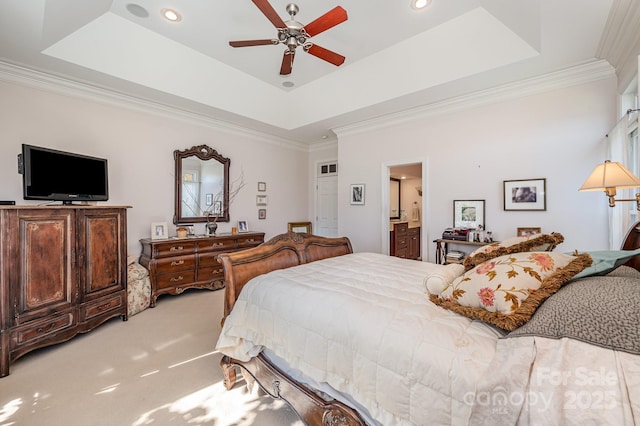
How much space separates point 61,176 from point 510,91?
5.42 meters

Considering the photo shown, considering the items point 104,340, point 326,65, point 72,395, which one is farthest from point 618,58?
point 104,340

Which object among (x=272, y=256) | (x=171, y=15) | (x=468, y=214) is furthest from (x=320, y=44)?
(x=468, y=214)

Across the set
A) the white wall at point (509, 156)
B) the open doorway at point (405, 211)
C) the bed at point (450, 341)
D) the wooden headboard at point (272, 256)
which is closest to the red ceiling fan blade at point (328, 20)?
the wooden headboard at point (272, 256)

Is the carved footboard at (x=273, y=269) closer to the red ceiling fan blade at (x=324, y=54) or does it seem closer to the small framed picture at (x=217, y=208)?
the red ceiling fan blade at (x=324, y=54)

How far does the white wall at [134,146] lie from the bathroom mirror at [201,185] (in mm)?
120

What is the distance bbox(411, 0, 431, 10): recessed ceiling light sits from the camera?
272cm

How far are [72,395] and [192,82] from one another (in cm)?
374

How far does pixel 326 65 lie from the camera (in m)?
3.92

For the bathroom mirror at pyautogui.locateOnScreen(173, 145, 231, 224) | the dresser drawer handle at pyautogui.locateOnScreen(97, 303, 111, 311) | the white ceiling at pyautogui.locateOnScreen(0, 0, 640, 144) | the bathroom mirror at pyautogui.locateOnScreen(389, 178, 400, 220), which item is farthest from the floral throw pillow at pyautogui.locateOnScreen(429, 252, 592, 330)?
the bathroom mirror at pyautogui.locateOnScreen(389, 178, 400, 220)

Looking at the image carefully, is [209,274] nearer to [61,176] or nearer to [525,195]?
[61,176]

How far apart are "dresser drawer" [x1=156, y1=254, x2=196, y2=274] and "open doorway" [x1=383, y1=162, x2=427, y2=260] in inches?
161

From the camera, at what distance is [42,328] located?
240 cm

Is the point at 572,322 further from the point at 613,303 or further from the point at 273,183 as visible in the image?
the point at 273,183

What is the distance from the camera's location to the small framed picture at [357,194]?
5.01 m
